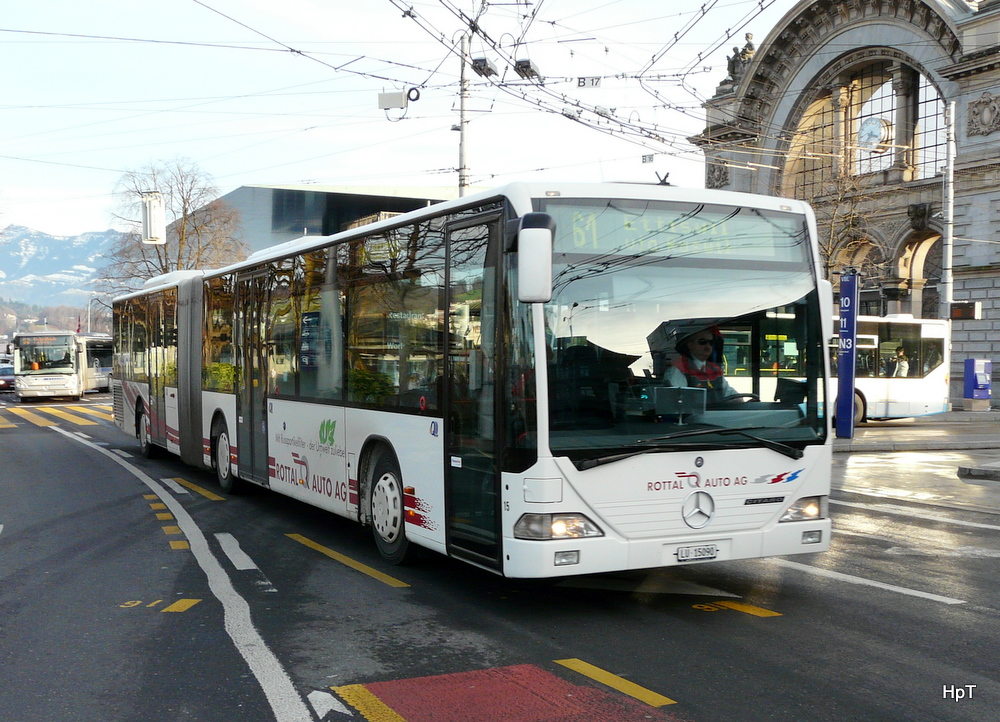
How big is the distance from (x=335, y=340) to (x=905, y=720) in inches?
246

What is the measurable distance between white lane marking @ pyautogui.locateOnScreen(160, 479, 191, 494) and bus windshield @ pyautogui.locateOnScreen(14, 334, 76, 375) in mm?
32969

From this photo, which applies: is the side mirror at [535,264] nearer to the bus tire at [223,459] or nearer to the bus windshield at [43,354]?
the bus tire at [223,459]

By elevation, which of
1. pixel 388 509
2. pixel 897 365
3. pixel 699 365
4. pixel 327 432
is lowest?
pixel 388 509

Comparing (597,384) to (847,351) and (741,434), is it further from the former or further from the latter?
(847,351)

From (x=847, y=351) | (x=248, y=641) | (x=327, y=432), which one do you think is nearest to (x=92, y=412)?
(x=847, y=351)

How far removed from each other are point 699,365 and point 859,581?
2368mm

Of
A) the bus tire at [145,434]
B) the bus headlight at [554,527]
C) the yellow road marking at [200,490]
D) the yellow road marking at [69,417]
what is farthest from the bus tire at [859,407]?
the bus headlight at [554,527]

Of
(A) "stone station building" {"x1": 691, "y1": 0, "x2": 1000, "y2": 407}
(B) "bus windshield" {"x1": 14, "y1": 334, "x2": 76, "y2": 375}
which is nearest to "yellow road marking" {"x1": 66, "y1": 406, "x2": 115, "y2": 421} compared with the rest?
(B) "bus windshield" {"x1": 14, "y1": 334, "x2": 76, "y2": 375}

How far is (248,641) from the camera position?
20.6ft

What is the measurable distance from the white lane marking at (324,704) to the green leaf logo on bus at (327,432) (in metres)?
4.65

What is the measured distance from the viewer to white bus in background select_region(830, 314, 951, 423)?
93.2 ft

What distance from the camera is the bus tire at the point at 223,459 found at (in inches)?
532

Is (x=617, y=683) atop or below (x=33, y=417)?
atop

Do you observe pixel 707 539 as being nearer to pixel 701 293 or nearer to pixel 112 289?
pixel 701 293
